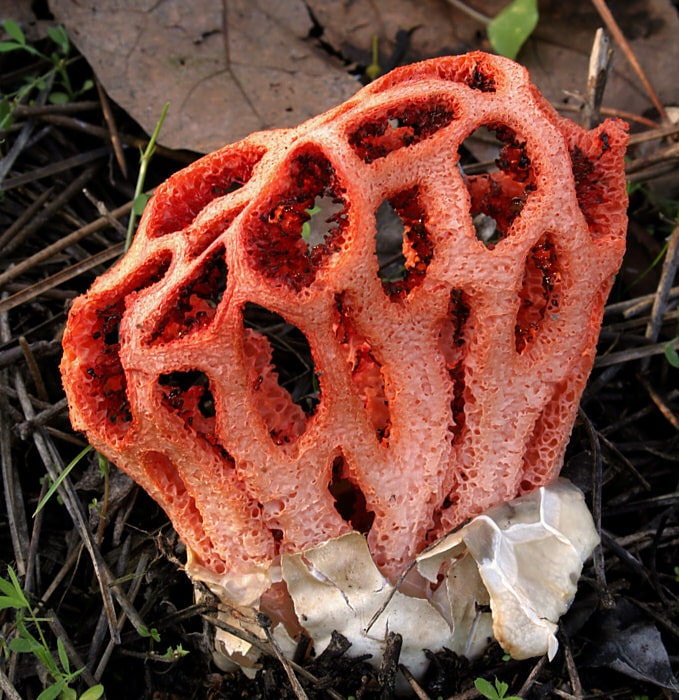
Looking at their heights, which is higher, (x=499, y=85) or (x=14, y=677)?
(x=499, y=85)

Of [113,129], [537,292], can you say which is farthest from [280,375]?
[113,129]

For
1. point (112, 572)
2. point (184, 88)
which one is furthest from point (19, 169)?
point (112, 572)

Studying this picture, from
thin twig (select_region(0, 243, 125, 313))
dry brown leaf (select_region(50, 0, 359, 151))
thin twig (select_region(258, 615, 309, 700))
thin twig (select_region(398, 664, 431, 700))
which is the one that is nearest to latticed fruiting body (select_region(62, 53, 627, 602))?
thin twig (select_region(258, 615, 309, 700))

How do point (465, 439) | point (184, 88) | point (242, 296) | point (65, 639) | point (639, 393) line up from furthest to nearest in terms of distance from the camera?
point (184, 88) → point (639, 393) → point (65, 639) → point (465, 439) → point (242, 296)

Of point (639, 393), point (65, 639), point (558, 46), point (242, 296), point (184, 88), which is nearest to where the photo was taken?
point (242, 296)

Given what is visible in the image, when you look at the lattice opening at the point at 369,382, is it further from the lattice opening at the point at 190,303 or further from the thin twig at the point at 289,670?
the thin twig at the point at 289,670

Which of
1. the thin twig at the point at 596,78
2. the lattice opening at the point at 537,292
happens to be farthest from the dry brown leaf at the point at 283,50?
the lattice opening at the point at 537,292

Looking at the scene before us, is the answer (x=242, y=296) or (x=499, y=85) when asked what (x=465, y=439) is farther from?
(x=499, y=85)

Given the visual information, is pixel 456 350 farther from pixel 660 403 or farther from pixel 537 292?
pixel 660 403
